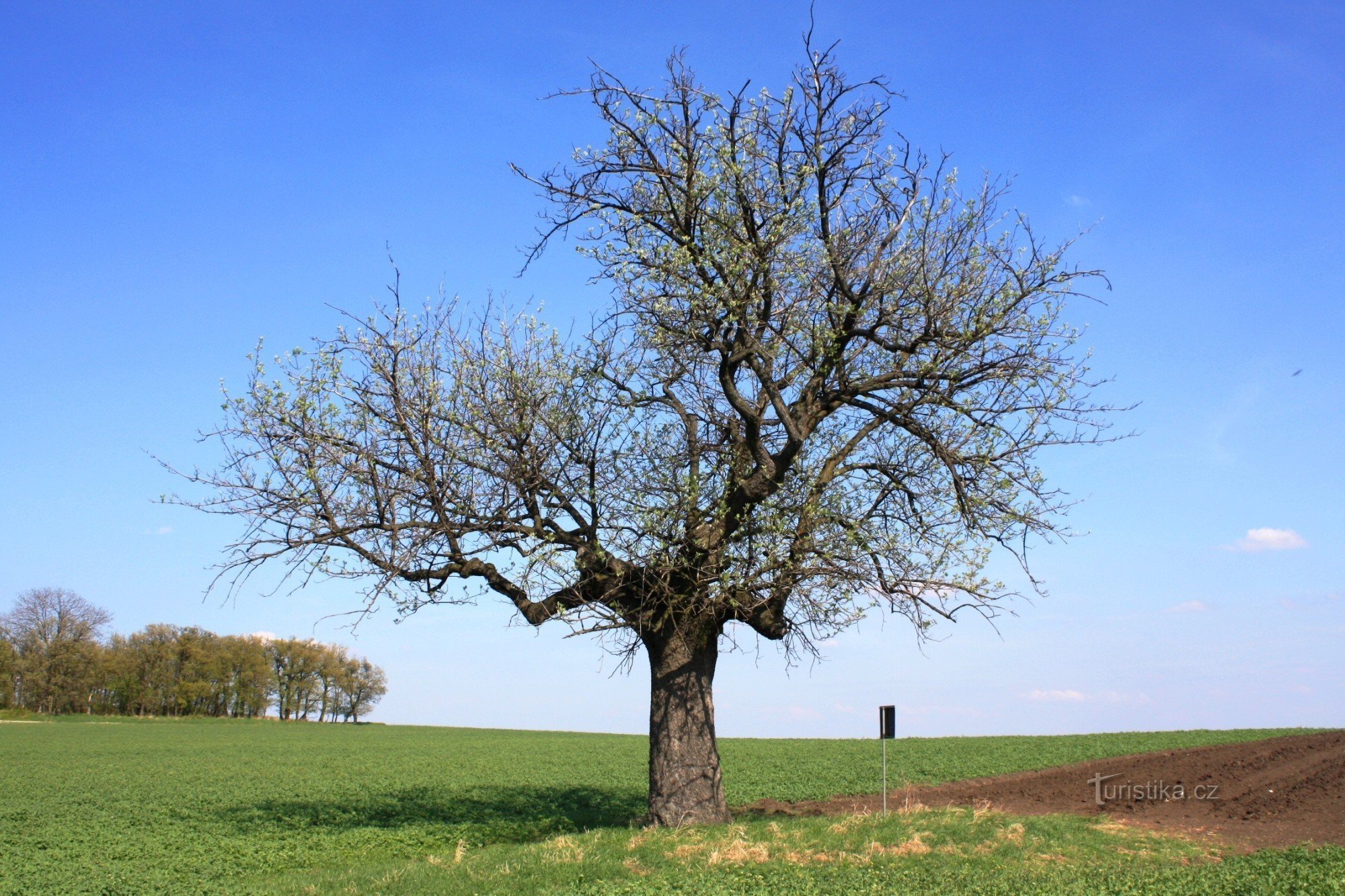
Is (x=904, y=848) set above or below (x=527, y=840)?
above

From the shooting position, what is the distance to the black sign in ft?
56.3

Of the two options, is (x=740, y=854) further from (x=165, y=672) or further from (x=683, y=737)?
(x=165, y=672)

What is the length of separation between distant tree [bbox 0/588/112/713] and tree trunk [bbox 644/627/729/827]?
92.8m

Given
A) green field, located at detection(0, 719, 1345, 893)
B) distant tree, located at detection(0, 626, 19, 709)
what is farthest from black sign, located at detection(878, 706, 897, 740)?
distant tree, located at detection(0, 626, 19, 709)

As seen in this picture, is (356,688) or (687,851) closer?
(687,851)

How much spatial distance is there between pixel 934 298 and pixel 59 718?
316ft

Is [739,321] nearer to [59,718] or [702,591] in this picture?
[702,591]

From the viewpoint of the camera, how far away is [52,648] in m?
87.1

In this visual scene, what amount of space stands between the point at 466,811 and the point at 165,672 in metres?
88.8

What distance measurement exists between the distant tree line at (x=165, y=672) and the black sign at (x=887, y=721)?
94.0 meters

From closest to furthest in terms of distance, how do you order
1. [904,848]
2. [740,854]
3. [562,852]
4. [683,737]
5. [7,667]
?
[740,854]
[904,848]
[562,852]
[683,737]
[7,667]

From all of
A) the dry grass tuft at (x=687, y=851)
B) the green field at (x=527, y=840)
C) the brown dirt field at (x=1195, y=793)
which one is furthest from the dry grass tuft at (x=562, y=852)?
the brown dirt field at (x=1195, y=793)

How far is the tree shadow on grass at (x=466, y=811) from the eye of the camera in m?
18.4

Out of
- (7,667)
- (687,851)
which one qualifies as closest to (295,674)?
(7,667)
